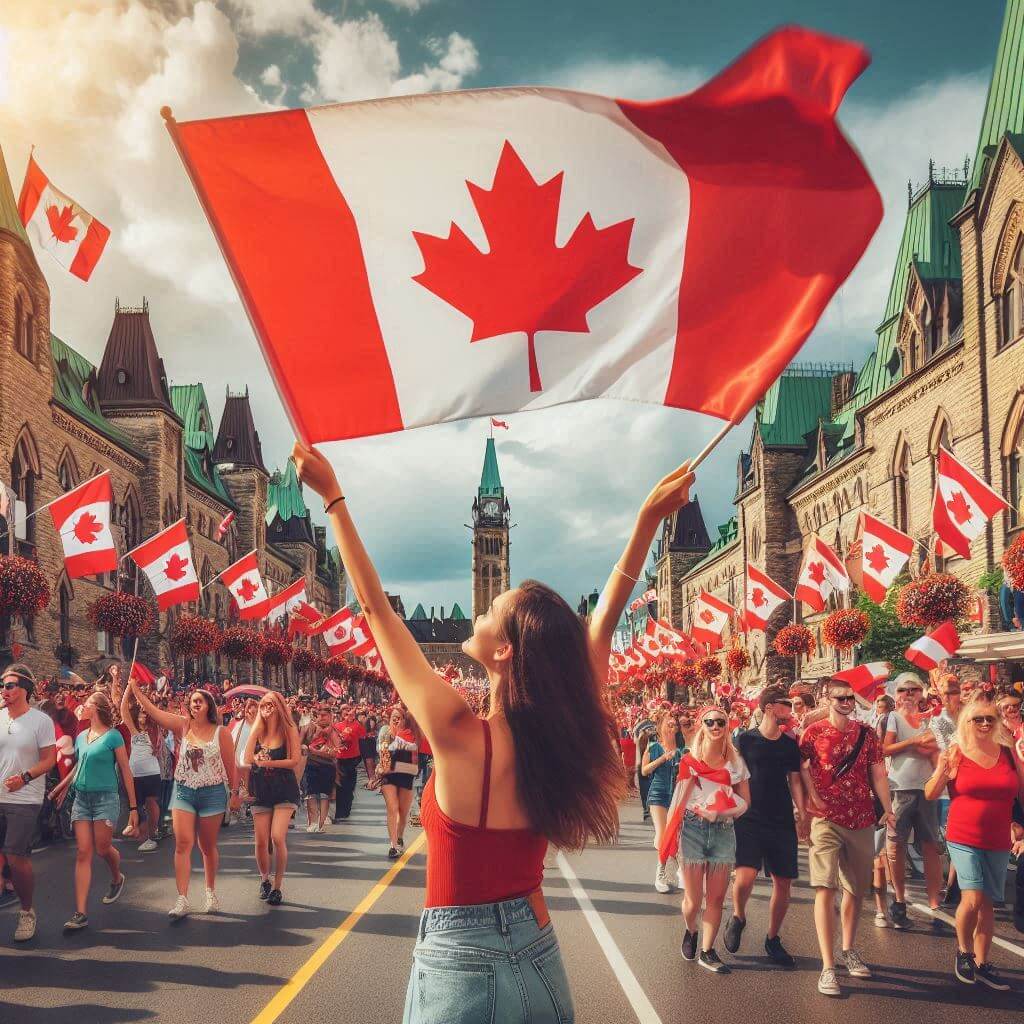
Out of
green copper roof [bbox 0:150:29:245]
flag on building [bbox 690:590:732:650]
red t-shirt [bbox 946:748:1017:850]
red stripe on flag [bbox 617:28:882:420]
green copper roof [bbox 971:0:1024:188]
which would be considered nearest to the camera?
red stripe on flag [bbox 617:28:882:420]

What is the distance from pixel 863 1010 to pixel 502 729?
18.6ft

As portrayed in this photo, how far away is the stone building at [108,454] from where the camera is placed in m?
38.8

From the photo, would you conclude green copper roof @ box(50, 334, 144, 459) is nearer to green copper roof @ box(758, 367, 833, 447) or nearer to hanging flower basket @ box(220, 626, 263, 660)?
hanging flower basket @ box(220, 626, 263, 660)

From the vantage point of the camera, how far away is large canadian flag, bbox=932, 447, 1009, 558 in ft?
65.0

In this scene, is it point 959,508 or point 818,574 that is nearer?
point 959,508

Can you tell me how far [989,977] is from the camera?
26.8 ft

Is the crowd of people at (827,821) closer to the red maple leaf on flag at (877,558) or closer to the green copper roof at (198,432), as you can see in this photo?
the red maple leaf on flag at (877,558)

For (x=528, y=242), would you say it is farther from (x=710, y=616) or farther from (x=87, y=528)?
(x=710, y=616)

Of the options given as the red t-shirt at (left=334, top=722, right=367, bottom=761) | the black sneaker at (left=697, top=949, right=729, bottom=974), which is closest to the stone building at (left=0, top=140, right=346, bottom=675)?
the red t-shirt at (left=334, top=722, right=367, bottom=761)

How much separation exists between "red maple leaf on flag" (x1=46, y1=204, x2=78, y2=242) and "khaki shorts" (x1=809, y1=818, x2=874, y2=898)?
1729 centimetres

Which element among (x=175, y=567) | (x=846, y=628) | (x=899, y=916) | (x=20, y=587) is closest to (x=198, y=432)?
(x=175, y=567)

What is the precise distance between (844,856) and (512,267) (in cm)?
567

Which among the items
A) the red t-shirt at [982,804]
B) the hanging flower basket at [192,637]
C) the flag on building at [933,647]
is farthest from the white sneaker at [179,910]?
the hanging flower basket at [192,637]

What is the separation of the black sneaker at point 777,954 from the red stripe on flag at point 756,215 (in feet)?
17.7
